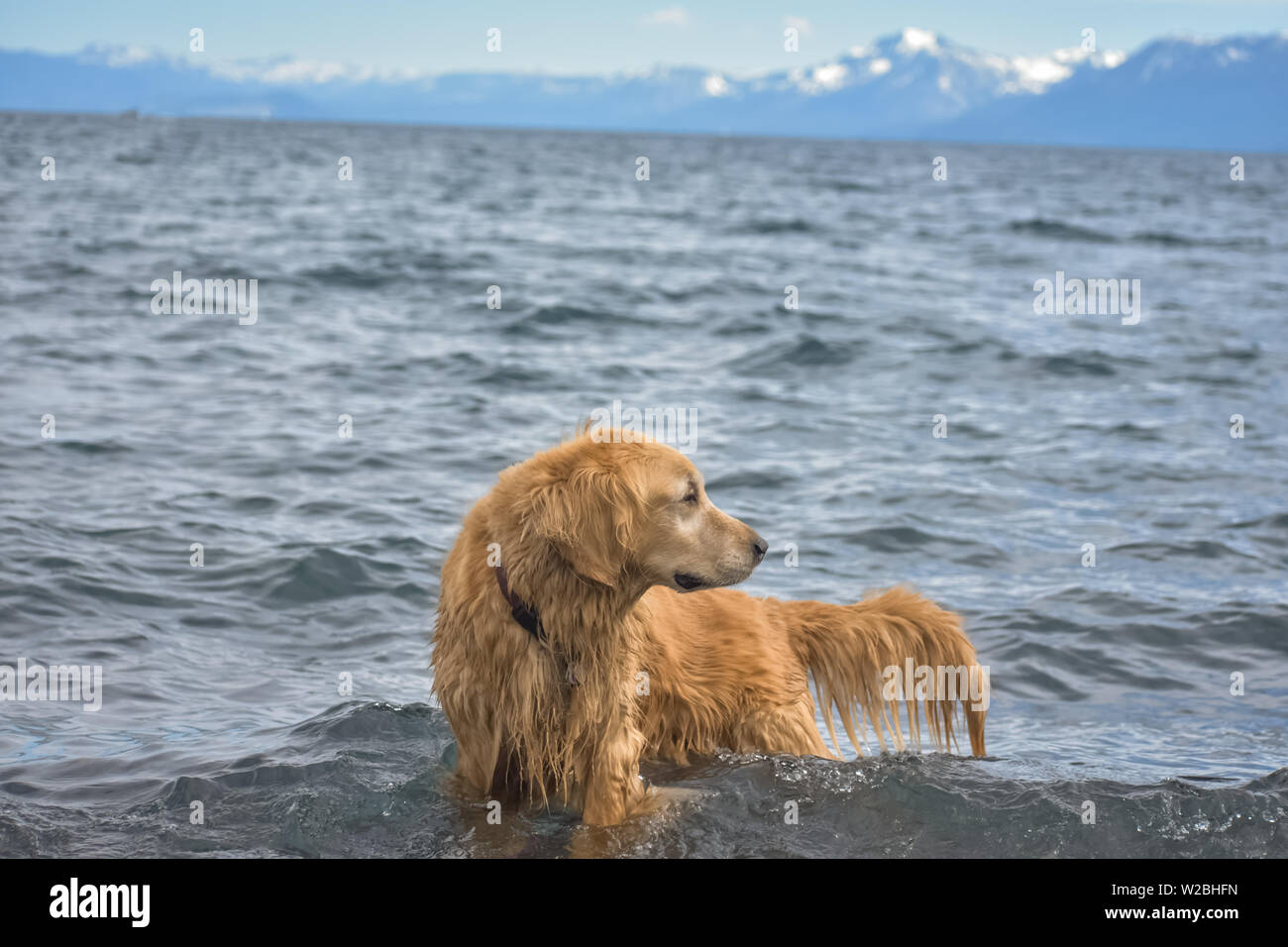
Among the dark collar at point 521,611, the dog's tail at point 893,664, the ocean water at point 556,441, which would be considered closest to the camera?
the dark collar at point 521,611

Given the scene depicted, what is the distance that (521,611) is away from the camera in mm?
5016

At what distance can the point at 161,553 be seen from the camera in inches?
361

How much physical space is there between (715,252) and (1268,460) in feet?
65.0

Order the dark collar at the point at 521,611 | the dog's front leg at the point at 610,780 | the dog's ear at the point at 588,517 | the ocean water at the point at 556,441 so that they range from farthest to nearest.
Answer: the ocean water at the point at 556,441
the dog's front leg at the point at 610,780
the dark collar at the point at 521,611
the dog's ear at the point at 588,517

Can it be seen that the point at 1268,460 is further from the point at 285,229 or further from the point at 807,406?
the point at 285,229

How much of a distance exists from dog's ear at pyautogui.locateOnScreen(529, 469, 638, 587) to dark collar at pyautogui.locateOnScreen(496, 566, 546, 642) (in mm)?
265

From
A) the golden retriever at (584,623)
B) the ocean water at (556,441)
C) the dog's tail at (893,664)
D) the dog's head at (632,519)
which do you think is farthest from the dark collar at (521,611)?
the dog's tail at (893,664)

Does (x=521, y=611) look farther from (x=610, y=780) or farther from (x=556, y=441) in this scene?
(x=556, y=441)

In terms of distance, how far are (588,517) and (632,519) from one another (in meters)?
0.18

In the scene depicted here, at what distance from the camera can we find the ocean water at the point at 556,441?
575 cm

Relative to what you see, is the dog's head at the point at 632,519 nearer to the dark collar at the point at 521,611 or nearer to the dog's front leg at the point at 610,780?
the dark collar at the point at 521,611

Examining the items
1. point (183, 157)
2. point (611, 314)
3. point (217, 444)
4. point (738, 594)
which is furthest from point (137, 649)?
point (183, 157)

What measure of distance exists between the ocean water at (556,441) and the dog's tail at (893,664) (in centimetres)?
29

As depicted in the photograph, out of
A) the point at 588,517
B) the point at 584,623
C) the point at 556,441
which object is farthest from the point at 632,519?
the point at 556,441
